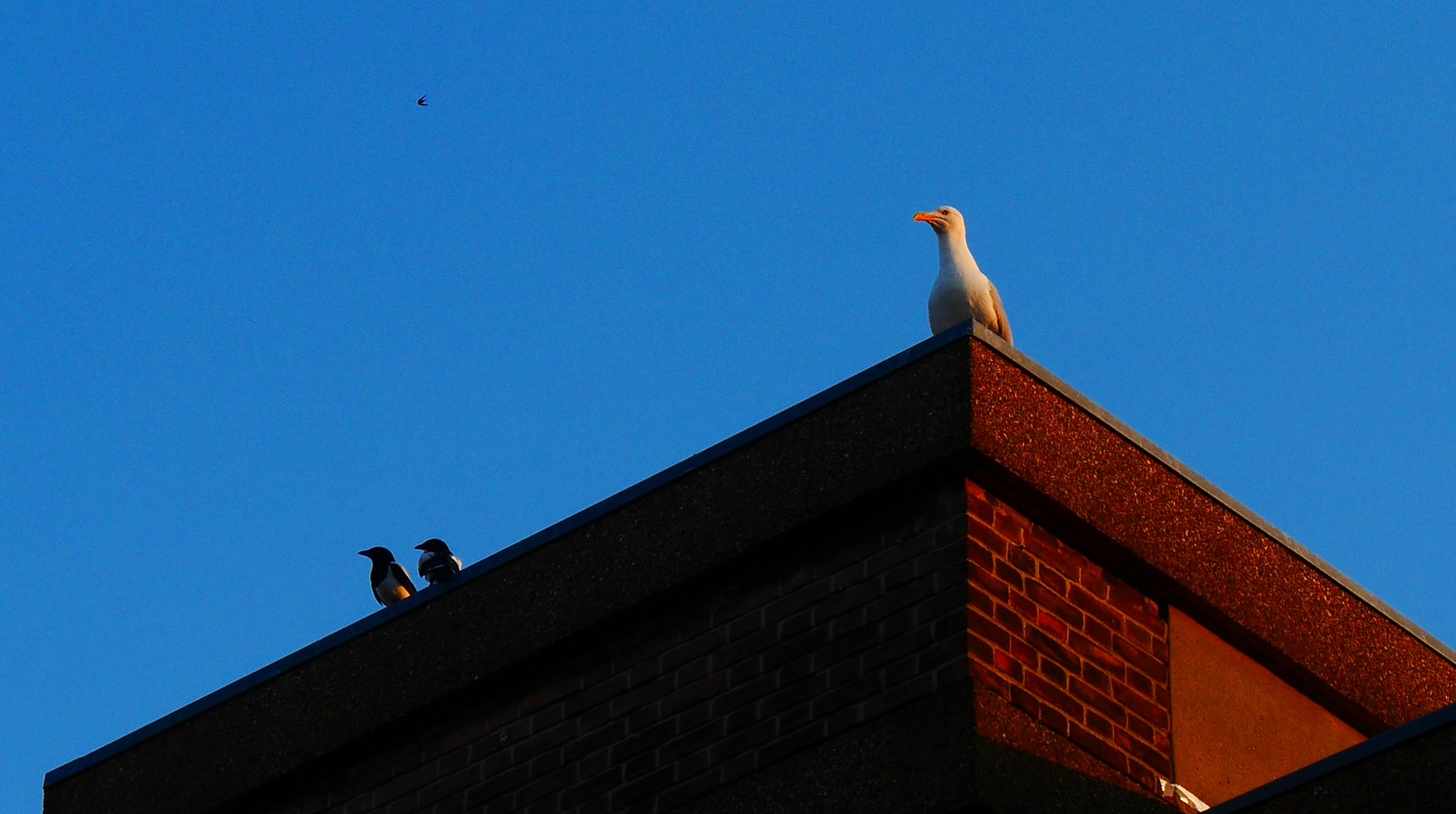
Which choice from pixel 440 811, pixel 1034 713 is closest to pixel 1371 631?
pixel 1034 713

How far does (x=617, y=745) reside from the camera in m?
10.4

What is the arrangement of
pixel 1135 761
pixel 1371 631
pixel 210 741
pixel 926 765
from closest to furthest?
pixel 926 765 < pixel 1135 761 < pixel 1371 631 < pixel 210 741

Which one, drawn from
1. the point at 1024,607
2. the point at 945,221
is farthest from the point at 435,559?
the point at 1024,607

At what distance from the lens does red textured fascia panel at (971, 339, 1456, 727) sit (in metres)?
9.94

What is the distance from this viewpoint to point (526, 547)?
11219 mm

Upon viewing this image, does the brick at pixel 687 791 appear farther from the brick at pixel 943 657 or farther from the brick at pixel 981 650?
the brick at pixel 981 650

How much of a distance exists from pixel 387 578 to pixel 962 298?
5964 millimetres

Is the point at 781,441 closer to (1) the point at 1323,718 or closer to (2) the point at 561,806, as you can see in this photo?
(2) the point at 561,806

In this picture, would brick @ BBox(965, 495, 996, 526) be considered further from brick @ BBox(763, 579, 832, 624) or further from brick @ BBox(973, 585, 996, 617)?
brick @ BBox(763, 579, 832, 624)

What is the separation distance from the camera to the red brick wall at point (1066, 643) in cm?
946

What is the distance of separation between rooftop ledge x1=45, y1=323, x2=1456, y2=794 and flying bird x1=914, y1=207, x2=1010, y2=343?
2827 millimetres

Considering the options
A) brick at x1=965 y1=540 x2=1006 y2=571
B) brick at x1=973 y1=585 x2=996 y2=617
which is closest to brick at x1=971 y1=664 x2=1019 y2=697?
brick at x1=973 y1=585 x2=996 y2=617

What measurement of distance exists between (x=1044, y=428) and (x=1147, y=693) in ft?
3.98

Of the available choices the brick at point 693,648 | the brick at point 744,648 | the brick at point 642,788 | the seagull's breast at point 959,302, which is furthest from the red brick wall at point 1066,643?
the seagull's breast at point 959,302
